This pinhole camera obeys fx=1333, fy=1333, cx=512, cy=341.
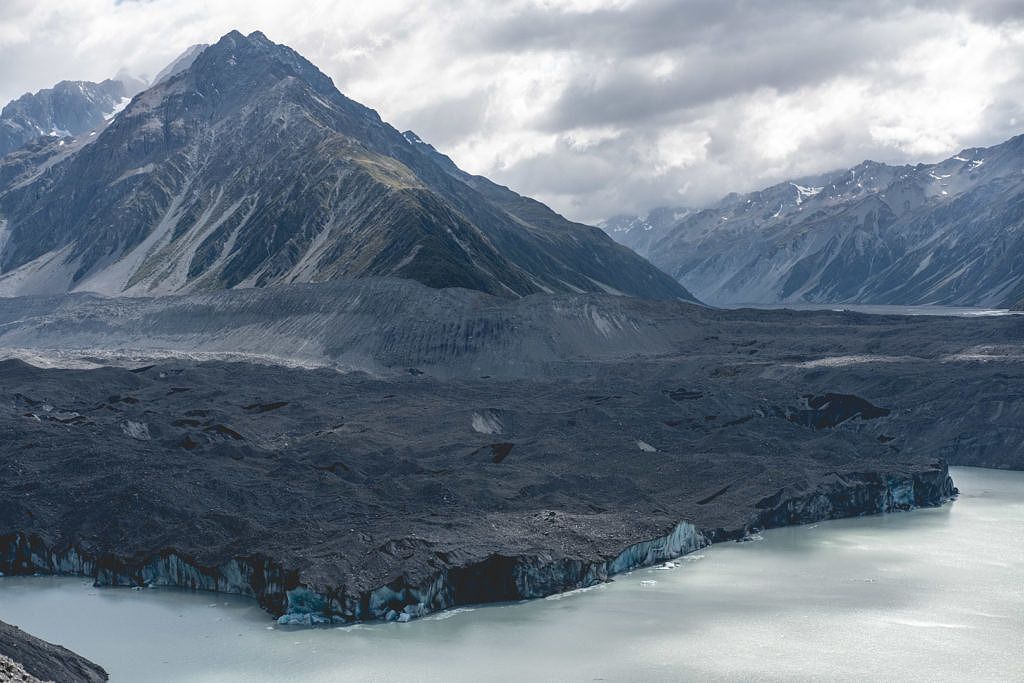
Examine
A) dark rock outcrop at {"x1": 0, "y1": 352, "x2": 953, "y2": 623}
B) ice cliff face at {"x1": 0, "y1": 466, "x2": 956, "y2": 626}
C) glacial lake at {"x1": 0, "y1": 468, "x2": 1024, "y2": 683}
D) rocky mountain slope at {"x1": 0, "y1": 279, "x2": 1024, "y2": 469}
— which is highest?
rocky mountain slope at {"x1": 0, "y1": 279, "x2": 1024, "y2": 469}

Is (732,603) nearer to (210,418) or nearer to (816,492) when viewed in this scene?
(816,492)

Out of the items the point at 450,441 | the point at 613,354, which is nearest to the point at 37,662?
the point at 450,441

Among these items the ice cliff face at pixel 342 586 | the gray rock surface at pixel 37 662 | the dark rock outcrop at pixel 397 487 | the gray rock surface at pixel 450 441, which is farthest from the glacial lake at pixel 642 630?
the gray rock surface at pixel 450 441

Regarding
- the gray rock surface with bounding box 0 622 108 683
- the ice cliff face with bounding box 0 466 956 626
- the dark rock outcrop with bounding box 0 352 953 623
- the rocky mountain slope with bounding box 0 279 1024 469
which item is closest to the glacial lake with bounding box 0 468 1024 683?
the ice cliff face with bounding box 0 466 956 626

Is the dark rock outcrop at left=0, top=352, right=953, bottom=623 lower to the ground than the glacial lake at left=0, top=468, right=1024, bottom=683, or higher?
higher

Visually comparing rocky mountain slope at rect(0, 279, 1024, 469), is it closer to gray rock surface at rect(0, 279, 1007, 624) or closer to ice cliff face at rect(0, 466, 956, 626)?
gray rock surface at rect(0, 279, 1007, 624)
